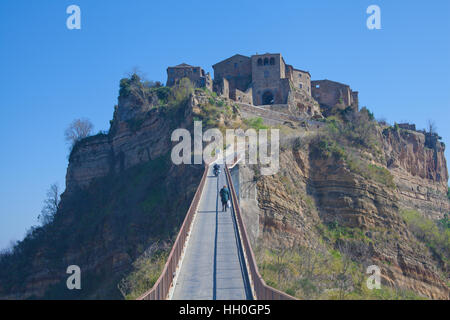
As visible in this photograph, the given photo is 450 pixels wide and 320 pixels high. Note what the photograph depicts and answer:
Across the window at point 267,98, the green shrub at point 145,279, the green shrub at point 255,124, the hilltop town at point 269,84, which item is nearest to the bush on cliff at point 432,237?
the green shrub at point 255,124

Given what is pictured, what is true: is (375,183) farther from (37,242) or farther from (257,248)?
(37,242)

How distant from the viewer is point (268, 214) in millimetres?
27266

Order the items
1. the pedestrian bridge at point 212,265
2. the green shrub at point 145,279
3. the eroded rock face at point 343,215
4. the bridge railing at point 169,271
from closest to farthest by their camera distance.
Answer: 1. the bridge railing at point 169,271
2. the pedestrian bridge at point 212,265
3. the green shrub at point 145,279
4. the eroded rock face at point 343,215

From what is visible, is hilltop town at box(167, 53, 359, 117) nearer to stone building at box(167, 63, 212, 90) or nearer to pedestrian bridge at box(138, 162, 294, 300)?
stone building at box(167, 63, 212, 90)

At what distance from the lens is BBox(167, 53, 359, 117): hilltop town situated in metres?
53.2

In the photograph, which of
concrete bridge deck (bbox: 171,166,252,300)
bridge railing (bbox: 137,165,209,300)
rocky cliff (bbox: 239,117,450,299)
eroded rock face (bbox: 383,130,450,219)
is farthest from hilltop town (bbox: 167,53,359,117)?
bridge railing (bbox: 137,165,209,300)

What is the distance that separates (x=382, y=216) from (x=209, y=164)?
482 inches

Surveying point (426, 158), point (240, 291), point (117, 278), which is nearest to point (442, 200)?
point (426, 158)

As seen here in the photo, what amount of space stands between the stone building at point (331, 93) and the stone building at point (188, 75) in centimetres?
1463

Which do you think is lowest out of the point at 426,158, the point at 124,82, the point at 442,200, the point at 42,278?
the point at 42,278

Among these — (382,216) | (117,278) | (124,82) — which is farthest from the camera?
(124,82)

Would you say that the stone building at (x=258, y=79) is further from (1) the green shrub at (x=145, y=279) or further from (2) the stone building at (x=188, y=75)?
(1) the green shrub at (x=145, y=279)

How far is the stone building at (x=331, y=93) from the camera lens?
195ft
